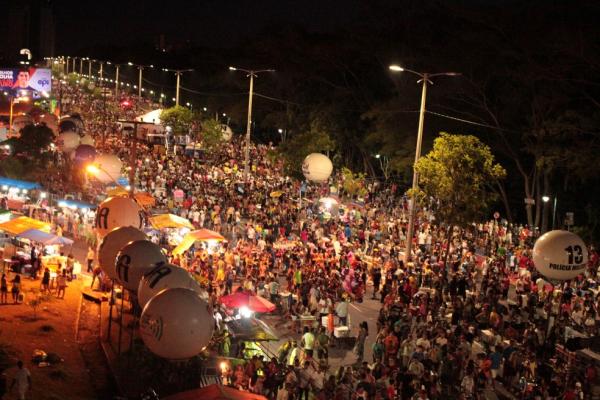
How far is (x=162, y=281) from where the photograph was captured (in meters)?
15.7

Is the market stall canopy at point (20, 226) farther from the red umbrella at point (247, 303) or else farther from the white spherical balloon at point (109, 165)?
the white spherical balloon at point (109, 165)

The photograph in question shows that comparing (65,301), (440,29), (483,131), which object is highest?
(440,29)

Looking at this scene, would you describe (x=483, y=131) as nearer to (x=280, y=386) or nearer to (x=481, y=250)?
(x=481, y=250)

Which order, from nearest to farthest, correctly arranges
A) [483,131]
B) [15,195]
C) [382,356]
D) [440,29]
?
1. [382,356]
2. [15,195]
3. [483,131]
4. [440,29]

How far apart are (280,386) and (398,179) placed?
137 feet

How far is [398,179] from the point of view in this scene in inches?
2233

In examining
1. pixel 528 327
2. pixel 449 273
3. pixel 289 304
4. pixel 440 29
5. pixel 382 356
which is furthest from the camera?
Result: pixel 440 29

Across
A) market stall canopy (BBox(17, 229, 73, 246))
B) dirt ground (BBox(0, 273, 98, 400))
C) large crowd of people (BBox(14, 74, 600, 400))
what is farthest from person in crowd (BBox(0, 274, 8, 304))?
large crowd of people (BBox(14, 74, 600, 400))

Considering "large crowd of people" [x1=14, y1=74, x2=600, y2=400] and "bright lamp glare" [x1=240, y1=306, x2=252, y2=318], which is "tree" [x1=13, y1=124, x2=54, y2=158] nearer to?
"large crowd of people" [x1=14, y1=74, x2=600, y2=400]

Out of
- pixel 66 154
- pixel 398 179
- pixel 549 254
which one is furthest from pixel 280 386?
pixel 398 179

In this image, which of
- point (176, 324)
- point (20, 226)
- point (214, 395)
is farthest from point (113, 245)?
point (20, 226)

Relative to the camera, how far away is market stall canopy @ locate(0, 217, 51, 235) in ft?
83.6

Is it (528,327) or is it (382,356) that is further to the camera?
(528,327)

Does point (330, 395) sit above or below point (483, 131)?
below
